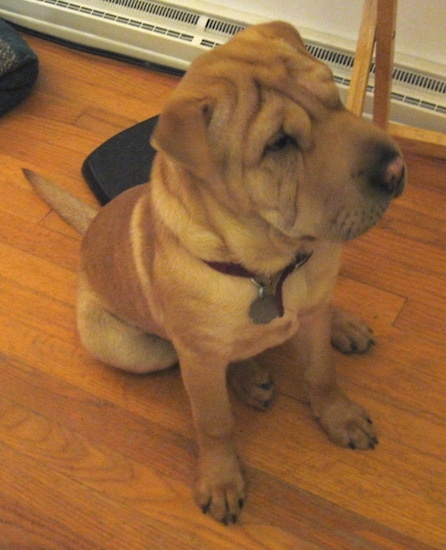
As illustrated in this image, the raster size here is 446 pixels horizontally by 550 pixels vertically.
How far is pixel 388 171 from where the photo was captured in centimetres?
115

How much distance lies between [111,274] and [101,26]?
1.43m

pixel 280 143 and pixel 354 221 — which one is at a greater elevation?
pixel 280 143

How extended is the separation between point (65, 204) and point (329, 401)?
38.1 inches

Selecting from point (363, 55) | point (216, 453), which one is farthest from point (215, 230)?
point (363, 55)

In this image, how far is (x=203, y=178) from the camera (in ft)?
3.87

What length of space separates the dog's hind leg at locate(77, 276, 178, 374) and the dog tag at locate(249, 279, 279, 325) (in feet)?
1.57

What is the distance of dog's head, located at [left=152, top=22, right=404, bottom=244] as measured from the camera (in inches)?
45.3

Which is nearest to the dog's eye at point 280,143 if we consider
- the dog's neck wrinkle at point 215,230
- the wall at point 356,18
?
the dog's neck wrinkle at point 215,230

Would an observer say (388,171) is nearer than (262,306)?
Yes

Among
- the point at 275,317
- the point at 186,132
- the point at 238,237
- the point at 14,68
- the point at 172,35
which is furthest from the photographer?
the point at 172,35

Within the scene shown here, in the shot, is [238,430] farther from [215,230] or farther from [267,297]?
[215,230]

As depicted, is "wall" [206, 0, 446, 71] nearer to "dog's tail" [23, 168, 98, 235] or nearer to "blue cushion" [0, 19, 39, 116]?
"blue cushion" [0, 19, 39, 116]

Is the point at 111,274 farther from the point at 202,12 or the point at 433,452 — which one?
the point at 202,12

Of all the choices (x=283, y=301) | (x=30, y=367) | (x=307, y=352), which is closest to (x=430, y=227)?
(x=307, y=352)
